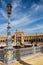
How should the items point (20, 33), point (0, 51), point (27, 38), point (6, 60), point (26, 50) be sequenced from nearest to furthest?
point (6, 60) < point (0, 51) < point (26, 50) < point (20, 33) < point (27, 38)

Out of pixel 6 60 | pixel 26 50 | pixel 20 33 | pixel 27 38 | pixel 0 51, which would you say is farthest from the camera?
pixel 27 38

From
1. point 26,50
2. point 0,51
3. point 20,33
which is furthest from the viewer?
point 20,33

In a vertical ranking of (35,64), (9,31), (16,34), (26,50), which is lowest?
(35,64)

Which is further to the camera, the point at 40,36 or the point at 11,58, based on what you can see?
the point at 40,36

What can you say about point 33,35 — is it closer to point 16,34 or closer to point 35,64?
point 16,34

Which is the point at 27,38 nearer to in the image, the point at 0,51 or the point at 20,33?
the point at 20,33

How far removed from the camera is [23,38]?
290ft

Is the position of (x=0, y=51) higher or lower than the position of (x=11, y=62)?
higher

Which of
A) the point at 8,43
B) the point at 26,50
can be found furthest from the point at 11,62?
the point at 26,50

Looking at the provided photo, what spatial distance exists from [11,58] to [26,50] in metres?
4.39

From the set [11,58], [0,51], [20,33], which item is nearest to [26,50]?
[0,51]

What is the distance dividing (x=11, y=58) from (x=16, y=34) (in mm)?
76438

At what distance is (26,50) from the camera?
13.8m

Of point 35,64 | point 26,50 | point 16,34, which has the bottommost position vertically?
point 35,64
